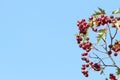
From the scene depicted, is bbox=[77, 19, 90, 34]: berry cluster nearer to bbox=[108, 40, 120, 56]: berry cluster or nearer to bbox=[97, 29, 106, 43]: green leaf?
bbox=[97, 29, 106, 43]: green leaf

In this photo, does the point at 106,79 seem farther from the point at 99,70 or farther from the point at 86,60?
the point at 86,60

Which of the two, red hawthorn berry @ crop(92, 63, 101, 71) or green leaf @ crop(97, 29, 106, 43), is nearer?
green leaf @ crop(97, 29, 106, 43)

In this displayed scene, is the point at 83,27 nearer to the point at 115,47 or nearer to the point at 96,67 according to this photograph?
the point at 115,47

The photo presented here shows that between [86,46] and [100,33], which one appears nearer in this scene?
[100,33]

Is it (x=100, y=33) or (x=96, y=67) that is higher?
(x=100, y=33)

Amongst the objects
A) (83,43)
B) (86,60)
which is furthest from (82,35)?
(86,60)

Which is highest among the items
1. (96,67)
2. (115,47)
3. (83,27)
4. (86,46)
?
(83,27)

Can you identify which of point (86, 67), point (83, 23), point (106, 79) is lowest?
point (106, 79)

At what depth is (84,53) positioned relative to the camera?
1289cm

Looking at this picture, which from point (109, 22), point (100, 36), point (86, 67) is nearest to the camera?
point (100, 36)

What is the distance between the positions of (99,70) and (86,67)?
110 centimetres

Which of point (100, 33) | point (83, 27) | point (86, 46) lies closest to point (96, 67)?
point (86, 46)

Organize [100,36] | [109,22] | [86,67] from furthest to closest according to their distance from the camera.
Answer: [86,67] → [109,22] → [100,36]

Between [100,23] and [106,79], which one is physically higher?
[100,23]
